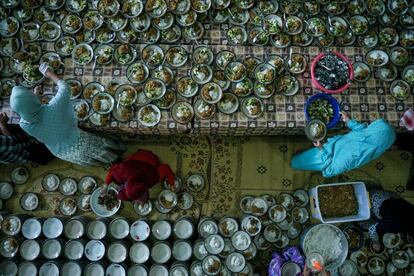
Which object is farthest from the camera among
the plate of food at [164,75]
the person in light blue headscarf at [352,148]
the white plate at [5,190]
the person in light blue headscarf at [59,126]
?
the white plate at [5,190]

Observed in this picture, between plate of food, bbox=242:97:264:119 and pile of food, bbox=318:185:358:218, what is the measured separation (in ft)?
3.40

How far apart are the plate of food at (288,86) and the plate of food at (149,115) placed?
116 centimetres

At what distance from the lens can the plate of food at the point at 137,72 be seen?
3877 mm

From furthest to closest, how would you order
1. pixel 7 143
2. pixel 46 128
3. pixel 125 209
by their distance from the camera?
pixel 125 209 < pixel 7 143 < pixel 46 128

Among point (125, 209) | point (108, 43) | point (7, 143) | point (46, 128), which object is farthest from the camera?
point (125, 209)

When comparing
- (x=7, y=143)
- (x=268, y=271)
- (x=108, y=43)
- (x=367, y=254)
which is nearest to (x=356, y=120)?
(x=367, y=254)

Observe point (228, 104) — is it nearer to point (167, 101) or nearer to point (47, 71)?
point (167, 101)

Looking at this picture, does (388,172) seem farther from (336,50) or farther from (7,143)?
(7,143)

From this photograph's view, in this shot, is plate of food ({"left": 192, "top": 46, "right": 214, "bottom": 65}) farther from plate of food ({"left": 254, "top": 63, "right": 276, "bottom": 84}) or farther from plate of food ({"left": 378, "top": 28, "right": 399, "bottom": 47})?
plate of food ({"left": 378, "top": 28, "right": 399, "bottom": 47})

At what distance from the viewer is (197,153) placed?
4.56 metres

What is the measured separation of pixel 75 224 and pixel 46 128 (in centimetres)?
123

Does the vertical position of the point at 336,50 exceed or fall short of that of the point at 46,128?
it exceeds it

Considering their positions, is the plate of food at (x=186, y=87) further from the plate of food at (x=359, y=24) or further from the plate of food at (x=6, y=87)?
the plate of food at (x=359, y=24)

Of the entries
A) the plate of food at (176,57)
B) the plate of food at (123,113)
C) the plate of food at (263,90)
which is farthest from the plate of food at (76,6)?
the plate of food at (263,90)
